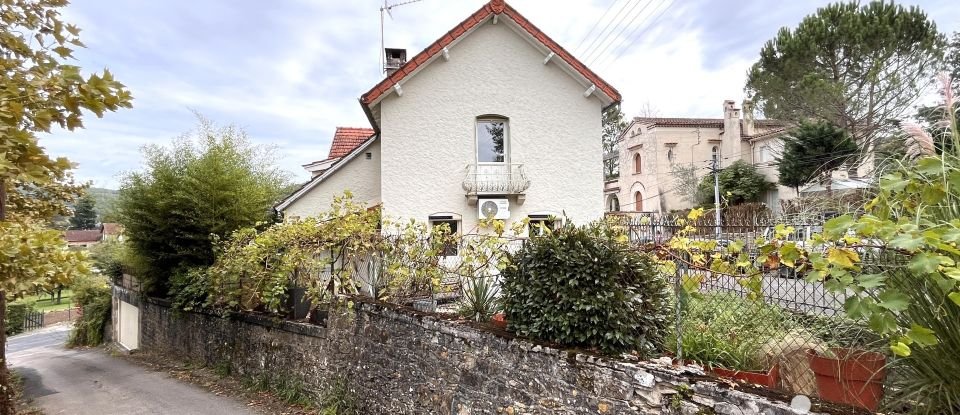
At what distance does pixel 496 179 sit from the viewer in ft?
37.4

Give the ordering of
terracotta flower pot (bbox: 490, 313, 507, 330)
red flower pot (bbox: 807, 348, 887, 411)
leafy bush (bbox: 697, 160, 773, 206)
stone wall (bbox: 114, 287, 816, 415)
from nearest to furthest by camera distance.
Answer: red flower pot (bbox: 807, 348, 887, 411) → stone wall (bbox: 114, 287, 816, 415) → terracotta flower pot (bbox: 490, 313, 507, 330) → leafy bush (bbox: 697, 160, 773, 206)

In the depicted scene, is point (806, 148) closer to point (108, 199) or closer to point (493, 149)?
point (493, 149)

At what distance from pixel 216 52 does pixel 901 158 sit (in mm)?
11924

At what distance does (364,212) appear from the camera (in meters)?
7.39

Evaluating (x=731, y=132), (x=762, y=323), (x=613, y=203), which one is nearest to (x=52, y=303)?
(x=613, y=203)

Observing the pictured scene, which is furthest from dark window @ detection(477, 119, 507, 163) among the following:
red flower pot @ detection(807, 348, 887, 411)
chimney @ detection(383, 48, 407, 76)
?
red flower pot @ detection(807, 348, 887, 411)

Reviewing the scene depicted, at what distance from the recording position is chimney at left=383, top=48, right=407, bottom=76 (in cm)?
1402

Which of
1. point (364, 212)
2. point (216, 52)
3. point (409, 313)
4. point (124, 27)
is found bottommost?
point (409, 313)

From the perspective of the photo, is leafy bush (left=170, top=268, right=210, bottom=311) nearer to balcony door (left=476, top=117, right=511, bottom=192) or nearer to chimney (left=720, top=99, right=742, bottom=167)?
balcony door (left=476, top=117, right=511, bottom=192)

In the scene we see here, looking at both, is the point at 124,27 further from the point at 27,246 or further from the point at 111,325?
the point at 111,325

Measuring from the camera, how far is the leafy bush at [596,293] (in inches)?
144

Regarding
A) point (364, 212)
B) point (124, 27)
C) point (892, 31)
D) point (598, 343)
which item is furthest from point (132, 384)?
point (892, 31)

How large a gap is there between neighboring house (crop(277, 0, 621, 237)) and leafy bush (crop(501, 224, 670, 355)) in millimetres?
7117

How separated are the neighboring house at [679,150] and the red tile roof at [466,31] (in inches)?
781
